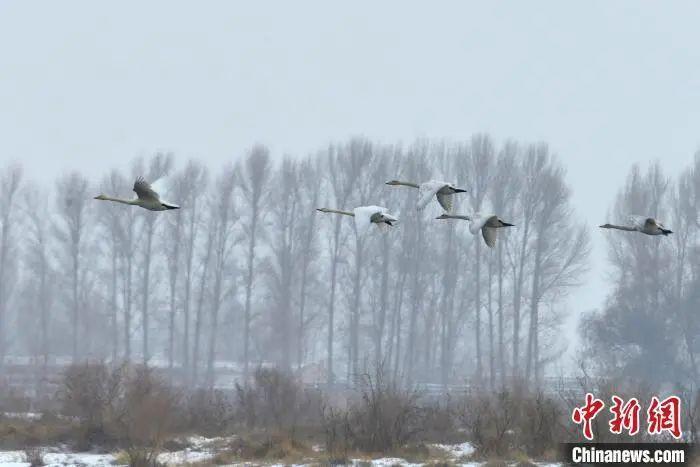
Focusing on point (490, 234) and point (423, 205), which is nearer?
point (423, 205)

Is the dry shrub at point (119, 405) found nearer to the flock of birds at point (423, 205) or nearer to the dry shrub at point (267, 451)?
the dry shrub at point (267, 451)

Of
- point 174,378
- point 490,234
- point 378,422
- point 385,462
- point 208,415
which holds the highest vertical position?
Result: point 490,234

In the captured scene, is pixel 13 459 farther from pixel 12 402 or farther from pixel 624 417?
pixel 624 417

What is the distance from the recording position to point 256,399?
32656 millimetres

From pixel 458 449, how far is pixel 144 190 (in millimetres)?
13418

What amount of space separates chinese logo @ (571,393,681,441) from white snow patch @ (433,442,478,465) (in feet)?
10.0

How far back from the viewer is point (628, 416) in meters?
22.5

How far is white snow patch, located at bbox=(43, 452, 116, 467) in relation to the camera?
24.2m

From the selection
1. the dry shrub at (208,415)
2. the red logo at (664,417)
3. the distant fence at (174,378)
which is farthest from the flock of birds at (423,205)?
the distant fence at (174,378)

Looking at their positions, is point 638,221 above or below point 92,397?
above

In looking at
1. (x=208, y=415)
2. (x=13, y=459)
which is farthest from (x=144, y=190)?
(x=208, y=415)

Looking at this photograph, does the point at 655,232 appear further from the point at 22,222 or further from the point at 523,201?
the point at 22,222

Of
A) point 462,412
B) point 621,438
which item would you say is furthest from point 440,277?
point 621,438

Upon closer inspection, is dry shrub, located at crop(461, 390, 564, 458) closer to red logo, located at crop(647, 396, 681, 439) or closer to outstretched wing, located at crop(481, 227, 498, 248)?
red logo, located at crop(647, 396, 681, 439)
